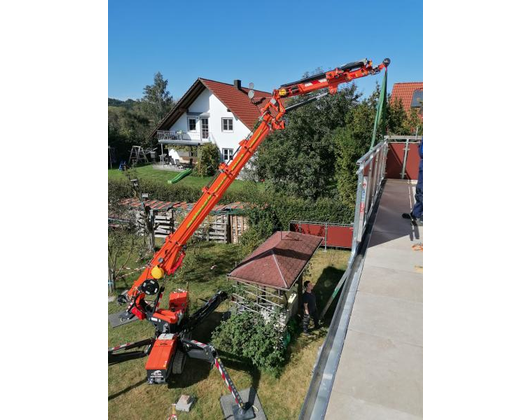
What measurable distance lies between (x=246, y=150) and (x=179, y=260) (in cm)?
315

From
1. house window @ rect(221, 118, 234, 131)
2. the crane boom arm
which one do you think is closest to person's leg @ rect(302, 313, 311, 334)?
the crane boom arm

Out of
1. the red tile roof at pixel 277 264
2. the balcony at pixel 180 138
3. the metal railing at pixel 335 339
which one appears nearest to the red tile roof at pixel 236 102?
the balcony at pixel 180 138

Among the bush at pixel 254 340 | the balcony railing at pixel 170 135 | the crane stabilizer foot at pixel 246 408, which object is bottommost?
the crane stabilizer foot at pixel 246 408

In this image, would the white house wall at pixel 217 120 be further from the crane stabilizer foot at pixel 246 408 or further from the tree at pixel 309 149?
the crane stabilizer foot at pixel 246 408

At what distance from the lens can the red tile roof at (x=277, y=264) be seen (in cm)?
779

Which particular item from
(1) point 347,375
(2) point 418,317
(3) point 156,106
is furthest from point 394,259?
(3) point 156,106

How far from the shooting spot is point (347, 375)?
3.38 meters

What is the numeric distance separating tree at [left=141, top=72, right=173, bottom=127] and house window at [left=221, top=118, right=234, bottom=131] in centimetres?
2795
